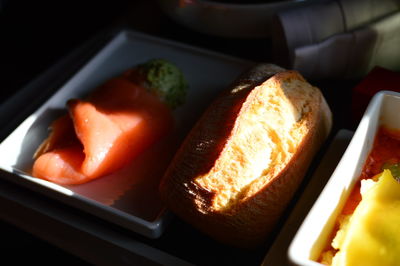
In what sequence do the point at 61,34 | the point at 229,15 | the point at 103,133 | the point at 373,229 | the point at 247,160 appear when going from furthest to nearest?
the point at 61,34
the point at 229,15
the point at 103,133
the point at 247,160
the point at 373,229

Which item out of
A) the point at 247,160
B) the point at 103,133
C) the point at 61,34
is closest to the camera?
the point at 247,160

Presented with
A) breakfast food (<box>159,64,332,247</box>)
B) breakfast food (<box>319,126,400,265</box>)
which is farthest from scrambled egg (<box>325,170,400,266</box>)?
breakfast food (<box>159,64,332,247</box>)

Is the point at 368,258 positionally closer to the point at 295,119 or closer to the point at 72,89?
the point at 295,119

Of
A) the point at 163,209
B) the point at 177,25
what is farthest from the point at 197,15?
the point at 163,209

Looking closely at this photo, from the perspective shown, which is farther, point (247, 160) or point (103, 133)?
point (103, 133)

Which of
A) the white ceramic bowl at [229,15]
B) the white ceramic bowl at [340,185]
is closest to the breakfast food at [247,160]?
the white ceramic bowl at [340,185]

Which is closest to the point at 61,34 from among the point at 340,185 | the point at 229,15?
the point at 229,15

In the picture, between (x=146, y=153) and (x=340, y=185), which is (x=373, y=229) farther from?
(x=146, y=153)

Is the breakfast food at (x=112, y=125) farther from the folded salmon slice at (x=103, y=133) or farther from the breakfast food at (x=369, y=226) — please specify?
the breakfast food at (x=369, y=226)
